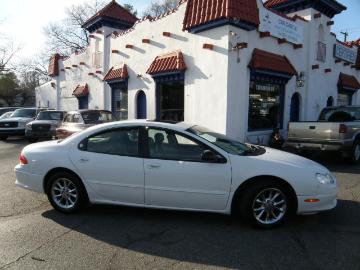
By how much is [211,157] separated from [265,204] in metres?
0.98

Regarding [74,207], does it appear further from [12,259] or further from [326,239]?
[326,239]

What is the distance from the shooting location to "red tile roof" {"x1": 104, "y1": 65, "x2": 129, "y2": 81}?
15.9 metres

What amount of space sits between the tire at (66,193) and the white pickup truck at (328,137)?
275 inches

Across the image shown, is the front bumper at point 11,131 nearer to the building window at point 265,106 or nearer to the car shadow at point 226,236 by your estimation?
the building window at point 265,106

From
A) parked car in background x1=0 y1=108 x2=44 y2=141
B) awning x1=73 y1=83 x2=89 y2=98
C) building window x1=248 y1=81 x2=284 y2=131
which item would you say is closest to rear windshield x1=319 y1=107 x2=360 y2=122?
building window x1=248 y1=81 x2=284 y2=131

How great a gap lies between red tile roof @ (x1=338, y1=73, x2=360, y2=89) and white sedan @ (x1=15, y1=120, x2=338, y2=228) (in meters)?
14.8

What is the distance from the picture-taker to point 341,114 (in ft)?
35.7

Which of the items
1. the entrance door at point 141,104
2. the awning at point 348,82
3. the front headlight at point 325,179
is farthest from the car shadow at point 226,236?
the awning at point 348,82

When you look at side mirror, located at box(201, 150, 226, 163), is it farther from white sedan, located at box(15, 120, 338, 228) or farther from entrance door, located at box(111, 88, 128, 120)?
entrance door, located at box(111, 88, 128, 120)

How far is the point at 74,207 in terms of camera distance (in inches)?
199

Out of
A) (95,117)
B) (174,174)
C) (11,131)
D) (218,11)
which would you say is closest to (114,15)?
(11,131)

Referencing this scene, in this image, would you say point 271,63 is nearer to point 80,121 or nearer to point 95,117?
point 95,117

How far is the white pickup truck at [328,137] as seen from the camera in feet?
29.7

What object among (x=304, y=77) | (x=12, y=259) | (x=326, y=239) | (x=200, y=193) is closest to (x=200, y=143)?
(x=200, y=193)
